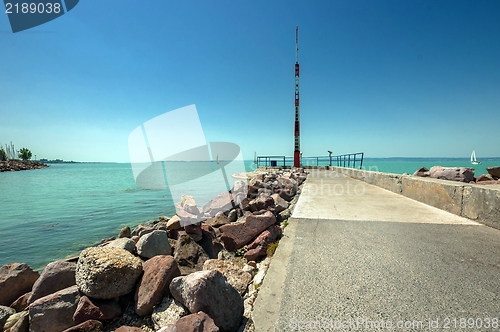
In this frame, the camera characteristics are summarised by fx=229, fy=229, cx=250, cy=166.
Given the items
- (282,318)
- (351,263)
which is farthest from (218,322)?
(351,263)

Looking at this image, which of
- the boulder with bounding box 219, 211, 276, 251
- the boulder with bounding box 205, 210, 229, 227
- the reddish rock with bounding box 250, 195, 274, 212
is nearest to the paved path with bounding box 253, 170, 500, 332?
the boulder with bounding box 219, 211, 276, 251

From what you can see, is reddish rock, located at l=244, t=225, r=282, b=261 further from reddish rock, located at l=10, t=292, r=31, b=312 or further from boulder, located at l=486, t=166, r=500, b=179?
boulder, located at l=486, t=166, r=500, b=179

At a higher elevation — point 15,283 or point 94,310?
point 94,310

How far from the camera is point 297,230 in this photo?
3377 mm

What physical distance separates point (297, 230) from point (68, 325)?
274 cm

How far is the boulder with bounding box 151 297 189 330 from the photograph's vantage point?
187cm

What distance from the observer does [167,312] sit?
6.32 feet

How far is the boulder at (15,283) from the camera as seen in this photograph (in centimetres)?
325

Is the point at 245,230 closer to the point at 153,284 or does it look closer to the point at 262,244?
the point at 262,244

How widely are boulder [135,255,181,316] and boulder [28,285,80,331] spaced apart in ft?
2.16

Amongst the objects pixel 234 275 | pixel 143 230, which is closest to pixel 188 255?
pixel 234 275

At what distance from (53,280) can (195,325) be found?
2204 mm

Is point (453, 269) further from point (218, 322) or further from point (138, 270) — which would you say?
point (138, 270)

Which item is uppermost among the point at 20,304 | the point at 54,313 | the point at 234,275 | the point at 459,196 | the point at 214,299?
the point at 459,196
